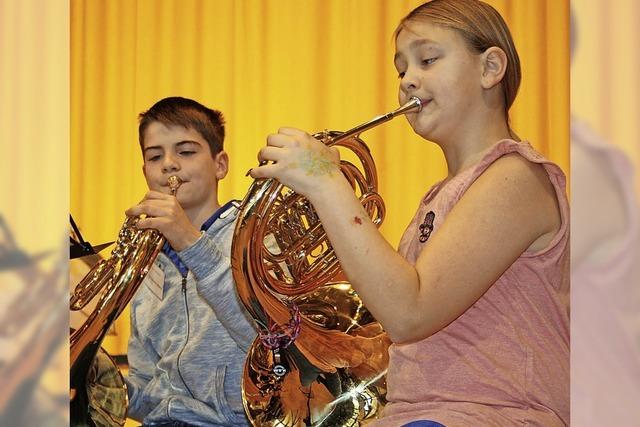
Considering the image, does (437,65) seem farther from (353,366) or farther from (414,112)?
(353,366)

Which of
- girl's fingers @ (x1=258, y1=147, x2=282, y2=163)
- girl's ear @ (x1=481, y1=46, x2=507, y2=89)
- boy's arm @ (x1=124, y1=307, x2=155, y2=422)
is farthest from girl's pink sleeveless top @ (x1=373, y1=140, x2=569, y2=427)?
boy's arm @ (x1=124, y1=307, x2=155, y2=422)

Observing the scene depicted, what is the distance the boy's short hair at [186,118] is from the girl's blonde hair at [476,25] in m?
0.69

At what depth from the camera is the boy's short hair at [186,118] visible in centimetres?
176

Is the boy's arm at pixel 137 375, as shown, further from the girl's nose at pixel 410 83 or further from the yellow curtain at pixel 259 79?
the yellow curtain at pixel 259 79

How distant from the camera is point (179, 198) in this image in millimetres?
1687

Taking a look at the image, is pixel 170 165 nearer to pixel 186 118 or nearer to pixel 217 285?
pixel 186 118

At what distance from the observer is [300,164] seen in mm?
930

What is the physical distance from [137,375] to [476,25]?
34.9 inches

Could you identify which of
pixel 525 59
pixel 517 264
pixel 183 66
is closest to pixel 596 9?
pixel 517 264

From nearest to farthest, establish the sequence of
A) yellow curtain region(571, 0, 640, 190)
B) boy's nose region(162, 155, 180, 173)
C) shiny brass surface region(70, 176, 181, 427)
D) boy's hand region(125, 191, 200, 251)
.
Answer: yellow curtain region(571, 0, 640, 190)
shiny brass surface region(70, 176, 181, 427)
boy's hand region(125, 191, 200, 251)
boy's nose region(162, 155, 180, 173)

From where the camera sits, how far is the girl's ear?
3.68 feet

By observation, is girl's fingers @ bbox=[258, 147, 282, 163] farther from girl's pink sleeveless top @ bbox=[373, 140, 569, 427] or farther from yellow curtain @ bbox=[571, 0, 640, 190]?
yellow curtain @ bbox=[571, 0, 640, 190]

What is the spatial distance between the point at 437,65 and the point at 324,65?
1512 millimetres

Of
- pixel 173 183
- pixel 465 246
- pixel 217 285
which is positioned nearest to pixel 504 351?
pixel 465 246
